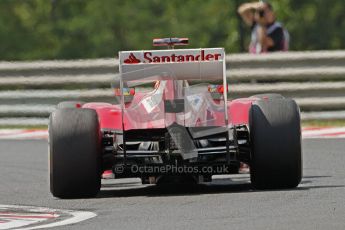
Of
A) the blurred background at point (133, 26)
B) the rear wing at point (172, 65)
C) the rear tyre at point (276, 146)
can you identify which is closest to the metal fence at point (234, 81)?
the rear wing at point (172, 65)

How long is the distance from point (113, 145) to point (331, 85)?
7697mm

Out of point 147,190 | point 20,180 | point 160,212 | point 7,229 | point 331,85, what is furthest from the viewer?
point 331,85

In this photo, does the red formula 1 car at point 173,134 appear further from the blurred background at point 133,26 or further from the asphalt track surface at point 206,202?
the blurred background at point 133,26

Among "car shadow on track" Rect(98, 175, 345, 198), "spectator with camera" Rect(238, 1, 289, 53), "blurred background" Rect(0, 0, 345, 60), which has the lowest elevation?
"car shadow on track" Rect(98, 175, 345, 198)

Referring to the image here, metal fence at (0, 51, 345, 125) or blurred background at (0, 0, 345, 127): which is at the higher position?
blurred background at (0, 0, 345, 127)

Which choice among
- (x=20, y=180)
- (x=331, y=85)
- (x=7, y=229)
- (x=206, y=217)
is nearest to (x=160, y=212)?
(x=206, y=217)

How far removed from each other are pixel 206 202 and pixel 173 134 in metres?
1.07

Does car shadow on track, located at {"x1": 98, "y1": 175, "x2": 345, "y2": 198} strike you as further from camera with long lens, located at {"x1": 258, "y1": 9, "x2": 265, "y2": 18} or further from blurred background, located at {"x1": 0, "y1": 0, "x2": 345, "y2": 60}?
blurred background, located at {"x1": 0, "y1": 0, "x2": 345, "y2": 60}

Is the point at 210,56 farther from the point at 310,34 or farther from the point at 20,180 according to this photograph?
the point at 310,34

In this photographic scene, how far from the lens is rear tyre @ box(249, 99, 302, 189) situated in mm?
10812

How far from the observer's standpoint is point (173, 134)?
35.9ft

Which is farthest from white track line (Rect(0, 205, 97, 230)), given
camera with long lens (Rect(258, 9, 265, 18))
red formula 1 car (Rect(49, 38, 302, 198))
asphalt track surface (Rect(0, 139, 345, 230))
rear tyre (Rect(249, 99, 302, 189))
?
camera with long lens (Rect(258, 9, 265, 18))

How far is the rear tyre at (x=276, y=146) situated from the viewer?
35.5 feet

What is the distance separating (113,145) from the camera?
11148 millimetres
